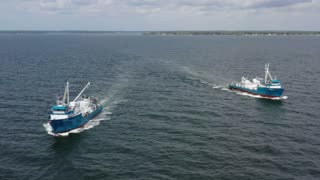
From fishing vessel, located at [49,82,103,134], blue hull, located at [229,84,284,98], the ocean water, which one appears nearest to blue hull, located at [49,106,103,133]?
fishing vessel, located at [49,82,103,134]

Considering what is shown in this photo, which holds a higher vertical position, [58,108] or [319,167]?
[58,108]

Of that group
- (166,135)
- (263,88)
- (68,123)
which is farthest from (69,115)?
(263,88)

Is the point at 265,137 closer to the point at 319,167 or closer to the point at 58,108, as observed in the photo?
the point at 319,167

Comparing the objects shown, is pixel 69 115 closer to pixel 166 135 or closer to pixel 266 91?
pixel 166 135

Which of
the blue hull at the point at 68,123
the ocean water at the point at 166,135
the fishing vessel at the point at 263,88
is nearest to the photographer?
the ocean water at the point at 166,135

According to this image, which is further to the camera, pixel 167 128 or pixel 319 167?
pixel 167 128

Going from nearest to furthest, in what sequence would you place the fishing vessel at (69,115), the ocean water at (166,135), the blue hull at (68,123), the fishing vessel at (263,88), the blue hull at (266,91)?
1. the ocean water at (166,135)
2. the blue hull at (68,123)
3. the fishing vessel at (69,115)
4. the blue hull at (266,91)
5. the fishing vessel at (263,88)

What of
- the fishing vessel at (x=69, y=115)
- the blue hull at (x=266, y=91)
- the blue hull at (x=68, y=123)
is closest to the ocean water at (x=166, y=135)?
the blue hull at (x=68, y=123)

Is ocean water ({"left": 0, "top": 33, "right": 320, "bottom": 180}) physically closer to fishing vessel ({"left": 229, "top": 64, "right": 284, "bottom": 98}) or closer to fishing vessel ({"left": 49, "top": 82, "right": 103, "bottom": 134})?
fishing vessel ({"left": 49, "top": 82, "right": 103, "bottom": 134})

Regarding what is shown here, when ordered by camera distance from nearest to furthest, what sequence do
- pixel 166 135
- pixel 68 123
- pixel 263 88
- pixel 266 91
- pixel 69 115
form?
pixel 166 135 < pixel 68 123 < pixel 69 115 < pixel 266 91 < pixel 263 88

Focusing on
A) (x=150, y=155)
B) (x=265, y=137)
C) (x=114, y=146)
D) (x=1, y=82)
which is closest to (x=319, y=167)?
(x=265, y=137)

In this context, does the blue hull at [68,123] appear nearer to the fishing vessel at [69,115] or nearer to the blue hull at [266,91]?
the fishing vessel at [69,115]
